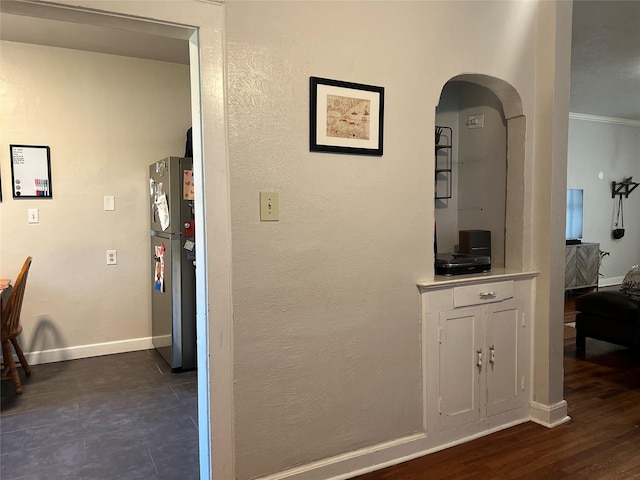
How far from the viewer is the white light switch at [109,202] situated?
400cm

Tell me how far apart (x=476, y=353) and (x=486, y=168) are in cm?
117

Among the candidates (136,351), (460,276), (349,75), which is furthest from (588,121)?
(136,351)

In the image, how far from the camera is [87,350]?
3945 mm

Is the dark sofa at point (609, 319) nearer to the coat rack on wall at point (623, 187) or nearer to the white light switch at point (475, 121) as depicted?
the white light switch at point (475, 121)

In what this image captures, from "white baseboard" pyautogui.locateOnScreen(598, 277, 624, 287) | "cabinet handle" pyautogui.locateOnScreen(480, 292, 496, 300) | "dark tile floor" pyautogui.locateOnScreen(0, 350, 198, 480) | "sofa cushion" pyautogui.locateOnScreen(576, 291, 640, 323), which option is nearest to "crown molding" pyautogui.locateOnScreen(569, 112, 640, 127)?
"white baseboard" pyautogui.locateOnScreen(598, 277, 624, 287)

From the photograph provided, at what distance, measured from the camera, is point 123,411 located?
287 cm

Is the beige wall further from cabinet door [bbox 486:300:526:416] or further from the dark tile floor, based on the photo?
the dark tile floor

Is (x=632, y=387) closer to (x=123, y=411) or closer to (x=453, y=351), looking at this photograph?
(x=453, y=351)

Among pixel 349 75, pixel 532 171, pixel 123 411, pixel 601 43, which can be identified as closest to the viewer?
pixel 349 75

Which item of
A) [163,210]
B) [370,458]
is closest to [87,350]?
[163,210]

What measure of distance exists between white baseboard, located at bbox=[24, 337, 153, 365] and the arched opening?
9.03 feet

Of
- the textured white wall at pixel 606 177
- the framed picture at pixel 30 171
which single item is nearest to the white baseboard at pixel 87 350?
the framed picture at pixel 30 171

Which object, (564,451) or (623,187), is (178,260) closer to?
(564,451)

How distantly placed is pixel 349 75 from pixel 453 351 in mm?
1443
